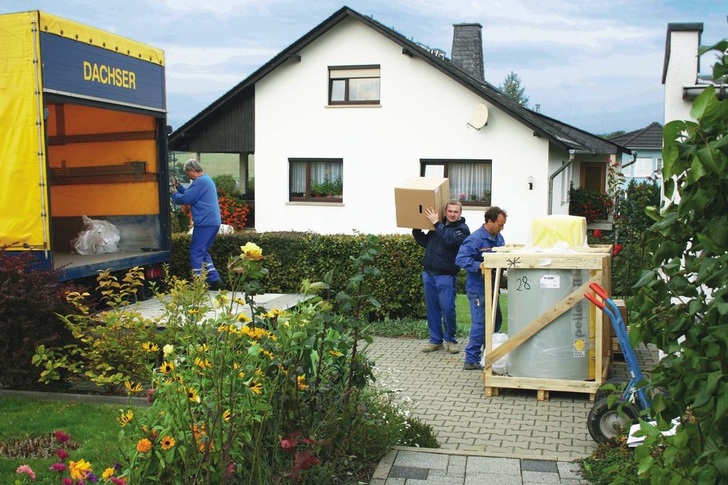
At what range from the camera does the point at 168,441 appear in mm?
3898

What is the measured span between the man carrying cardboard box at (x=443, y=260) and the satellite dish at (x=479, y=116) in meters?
13.4

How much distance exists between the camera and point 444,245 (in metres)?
9.36

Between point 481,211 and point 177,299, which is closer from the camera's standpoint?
point 177,299

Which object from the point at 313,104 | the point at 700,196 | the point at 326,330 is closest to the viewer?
the point at 700,196

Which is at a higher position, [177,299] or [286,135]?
[286,135]

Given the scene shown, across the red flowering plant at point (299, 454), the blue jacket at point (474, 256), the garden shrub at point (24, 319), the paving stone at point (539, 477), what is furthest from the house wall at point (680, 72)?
the garden shrub at point (24, 319)

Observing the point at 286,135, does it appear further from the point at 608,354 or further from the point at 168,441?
the point at 168,441

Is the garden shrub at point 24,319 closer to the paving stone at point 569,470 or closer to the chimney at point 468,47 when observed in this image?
the paving stone at point 569,470

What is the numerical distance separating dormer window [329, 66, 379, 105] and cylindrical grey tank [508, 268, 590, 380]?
17.1 metres

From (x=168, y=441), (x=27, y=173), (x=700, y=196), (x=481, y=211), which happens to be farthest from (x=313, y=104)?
(x=700, y=196)

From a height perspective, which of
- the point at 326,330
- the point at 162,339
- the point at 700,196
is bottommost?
the point at 162,339

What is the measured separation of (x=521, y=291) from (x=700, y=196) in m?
5.58

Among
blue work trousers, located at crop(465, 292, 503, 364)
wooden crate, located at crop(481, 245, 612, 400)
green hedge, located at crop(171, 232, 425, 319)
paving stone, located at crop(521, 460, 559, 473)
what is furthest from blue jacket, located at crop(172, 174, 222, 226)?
paving stone, located at crop(521, 460, 559, 473)

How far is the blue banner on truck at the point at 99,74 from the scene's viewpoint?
833 cm
